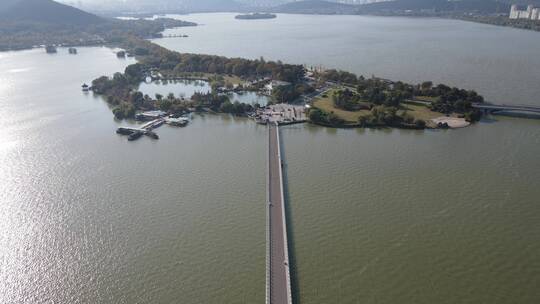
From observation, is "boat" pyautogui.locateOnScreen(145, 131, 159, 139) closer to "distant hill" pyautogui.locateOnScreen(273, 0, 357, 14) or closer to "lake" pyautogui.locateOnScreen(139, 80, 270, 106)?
"lake" pyautogui.locateOnScreen(139, 80, 270, 106)

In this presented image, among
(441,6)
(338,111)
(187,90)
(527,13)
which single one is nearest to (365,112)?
(338,111)

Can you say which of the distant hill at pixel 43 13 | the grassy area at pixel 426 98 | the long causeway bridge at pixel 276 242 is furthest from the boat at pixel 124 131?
the distant hill at pixel 43 13

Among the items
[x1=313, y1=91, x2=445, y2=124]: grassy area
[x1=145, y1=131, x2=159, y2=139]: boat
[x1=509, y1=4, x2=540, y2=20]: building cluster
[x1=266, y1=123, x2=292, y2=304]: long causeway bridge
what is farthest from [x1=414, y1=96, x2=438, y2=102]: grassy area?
[x1=509, y1=4, x2=540, y2=20]: building cluster

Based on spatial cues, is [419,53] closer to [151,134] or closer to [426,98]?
[426,98]

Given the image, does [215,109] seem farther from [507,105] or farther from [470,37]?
[470,37]

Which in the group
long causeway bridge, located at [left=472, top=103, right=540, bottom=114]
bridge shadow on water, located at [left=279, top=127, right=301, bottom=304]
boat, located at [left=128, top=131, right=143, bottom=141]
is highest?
long causeway bridge, located at [left=472, top=103, right=540, bottom=114]

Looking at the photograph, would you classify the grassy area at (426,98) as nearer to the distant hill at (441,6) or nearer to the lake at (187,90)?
the lake at (187,90)
